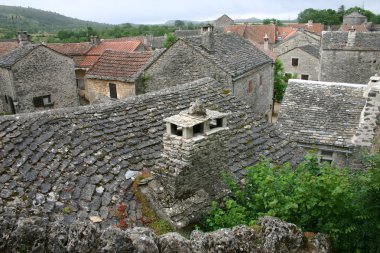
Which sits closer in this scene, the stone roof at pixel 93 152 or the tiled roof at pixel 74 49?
the stone roof at pixel 93 152

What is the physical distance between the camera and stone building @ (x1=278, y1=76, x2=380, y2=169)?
12438 mm

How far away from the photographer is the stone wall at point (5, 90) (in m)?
23.7

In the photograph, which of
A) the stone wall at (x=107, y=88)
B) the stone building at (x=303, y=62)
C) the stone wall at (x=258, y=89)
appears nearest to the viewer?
the stone wall at (x=258, y=89)

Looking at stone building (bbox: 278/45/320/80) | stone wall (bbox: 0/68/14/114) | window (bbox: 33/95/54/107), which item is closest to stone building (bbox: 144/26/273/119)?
window (bbox: 33/95/54/107)

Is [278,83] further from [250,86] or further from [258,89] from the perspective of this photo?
[250,86]

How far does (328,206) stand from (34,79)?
2528 cm

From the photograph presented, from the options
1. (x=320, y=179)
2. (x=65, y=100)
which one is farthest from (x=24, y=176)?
(x=65, y=100)

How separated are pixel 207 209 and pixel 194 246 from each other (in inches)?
125

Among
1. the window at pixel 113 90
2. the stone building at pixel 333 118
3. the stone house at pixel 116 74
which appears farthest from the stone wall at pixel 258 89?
the window at pixel 113 90

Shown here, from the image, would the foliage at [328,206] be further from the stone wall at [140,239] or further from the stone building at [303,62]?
the stone building at [303,62]

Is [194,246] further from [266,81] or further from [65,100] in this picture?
[65,100]

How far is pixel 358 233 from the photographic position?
11.5 ft

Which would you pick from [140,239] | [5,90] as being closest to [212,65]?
[140,239]

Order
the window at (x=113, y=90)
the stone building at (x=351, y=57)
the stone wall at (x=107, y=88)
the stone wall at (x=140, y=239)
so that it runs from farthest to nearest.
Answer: the stone building at (x=351, y=57), the window at (x=113, y=90), the stone wall at (x=107, y=88), the stone wall at (x=140, y=239)
